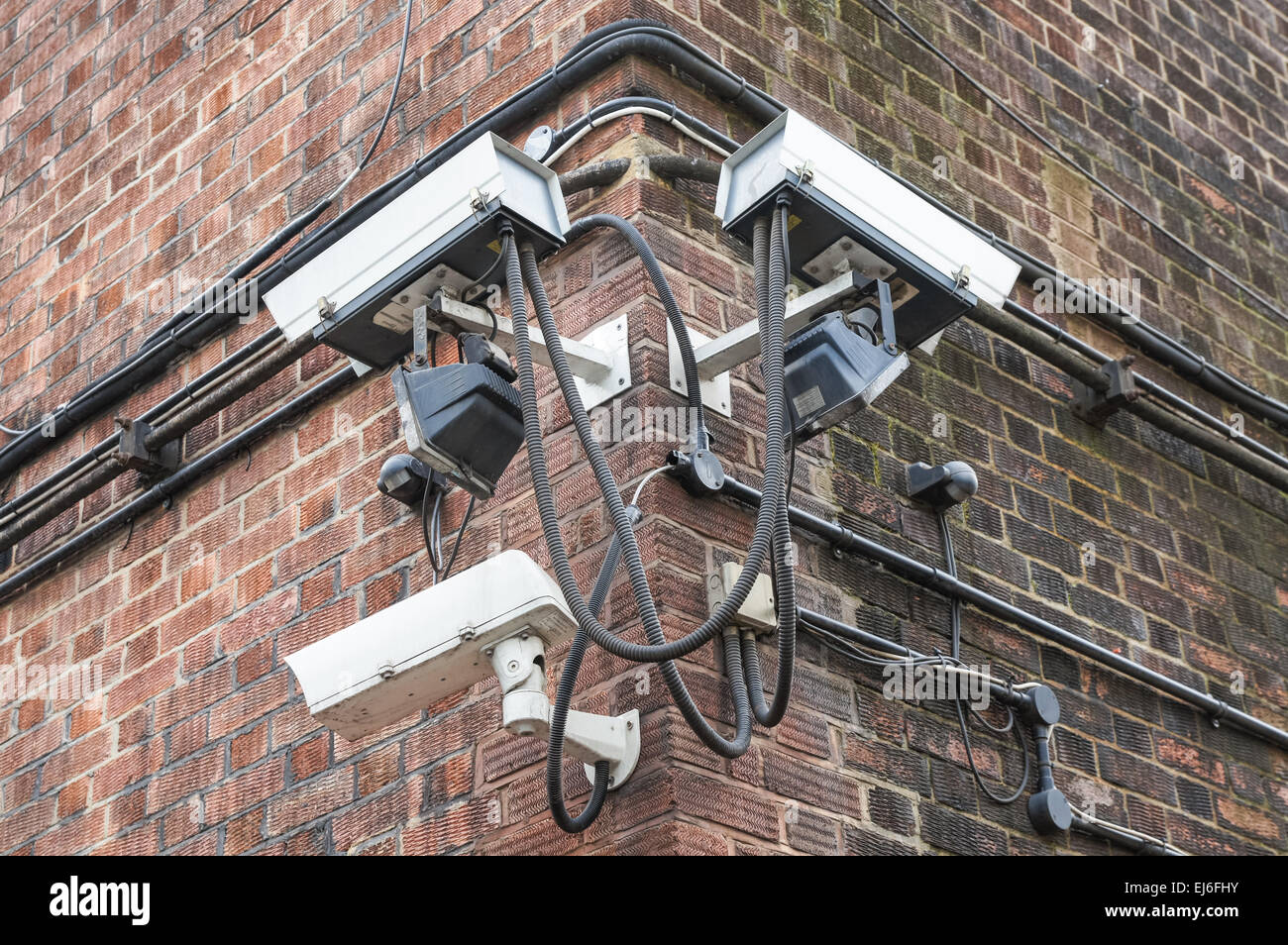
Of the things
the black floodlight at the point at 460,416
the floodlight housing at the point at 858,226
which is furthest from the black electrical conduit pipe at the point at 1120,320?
the black floodlight at the point at 460,416

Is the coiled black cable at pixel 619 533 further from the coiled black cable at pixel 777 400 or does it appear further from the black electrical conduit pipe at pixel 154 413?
the black electrical conduit pipe at pixel 154 413

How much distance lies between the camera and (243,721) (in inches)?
178

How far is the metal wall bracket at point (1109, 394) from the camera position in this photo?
5.14 meters

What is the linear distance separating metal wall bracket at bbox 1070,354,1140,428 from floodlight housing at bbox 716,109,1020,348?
129cm

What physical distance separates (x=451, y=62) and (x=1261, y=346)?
2726 mm

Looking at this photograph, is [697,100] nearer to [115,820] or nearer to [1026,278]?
[1026,278]

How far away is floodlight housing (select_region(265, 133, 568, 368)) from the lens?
3.60 m

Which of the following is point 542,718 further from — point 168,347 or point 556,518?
point 168,347

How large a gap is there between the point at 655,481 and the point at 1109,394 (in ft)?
5.64

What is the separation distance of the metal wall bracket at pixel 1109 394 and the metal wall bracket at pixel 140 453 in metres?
2.38

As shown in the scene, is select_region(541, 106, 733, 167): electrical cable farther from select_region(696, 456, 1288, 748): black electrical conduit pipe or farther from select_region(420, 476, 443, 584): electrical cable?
select_region(696, 456, 1288, 748): black electrical conduit pipe

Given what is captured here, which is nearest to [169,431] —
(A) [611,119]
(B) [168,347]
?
(B) [168,347]

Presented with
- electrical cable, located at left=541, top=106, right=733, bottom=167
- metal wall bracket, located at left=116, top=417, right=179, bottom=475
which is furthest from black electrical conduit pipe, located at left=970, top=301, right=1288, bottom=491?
metal wall bracket, located at left=116, top=417, right=179, bottom=475
